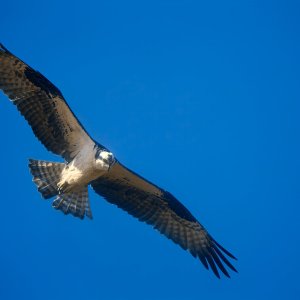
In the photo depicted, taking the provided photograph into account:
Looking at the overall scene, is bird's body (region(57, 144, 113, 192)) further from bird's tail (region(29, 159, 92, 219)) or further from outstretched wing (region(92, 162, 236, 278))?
outstretched wing (region(92, 162, 236, 278))

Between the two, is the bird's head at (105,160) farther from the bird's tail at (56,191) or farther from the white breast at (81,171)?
the bird's tail at (56,191)

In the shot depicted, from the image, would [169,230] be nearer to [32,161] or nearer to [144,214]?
[144,214]

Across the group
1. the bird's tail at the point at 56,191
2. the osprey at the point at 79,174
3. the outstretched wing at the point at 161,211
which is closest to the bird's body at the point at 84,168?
the osprey at the point at 79,174

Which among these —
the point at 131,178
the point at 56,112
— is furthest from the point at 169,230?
the point at 56,112

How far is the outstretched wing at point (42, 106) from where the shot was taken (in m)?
9.62

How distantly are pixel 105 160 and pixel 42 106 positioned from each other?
4.10 ft

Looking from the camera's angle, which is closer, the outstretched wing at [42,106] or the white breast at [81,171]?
the outstretched wing at [42,106]

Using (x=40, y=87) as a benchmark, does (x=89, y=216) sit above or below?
below

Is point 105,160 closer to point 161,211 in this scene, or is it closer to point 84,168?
point 84,168

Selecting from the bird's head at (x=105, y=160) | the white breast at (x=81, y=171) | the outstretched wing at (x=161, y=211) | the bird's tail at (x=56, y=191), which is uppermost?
the outstretched wing at (x=161, y=211)

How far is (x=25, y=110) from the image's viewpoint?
32.1ft

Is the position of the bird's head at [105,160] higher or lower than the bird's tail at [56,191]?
higher

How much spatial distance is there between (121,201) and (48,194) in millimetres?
1310

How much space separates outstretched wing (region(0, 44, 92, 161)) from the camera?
31.6ft
